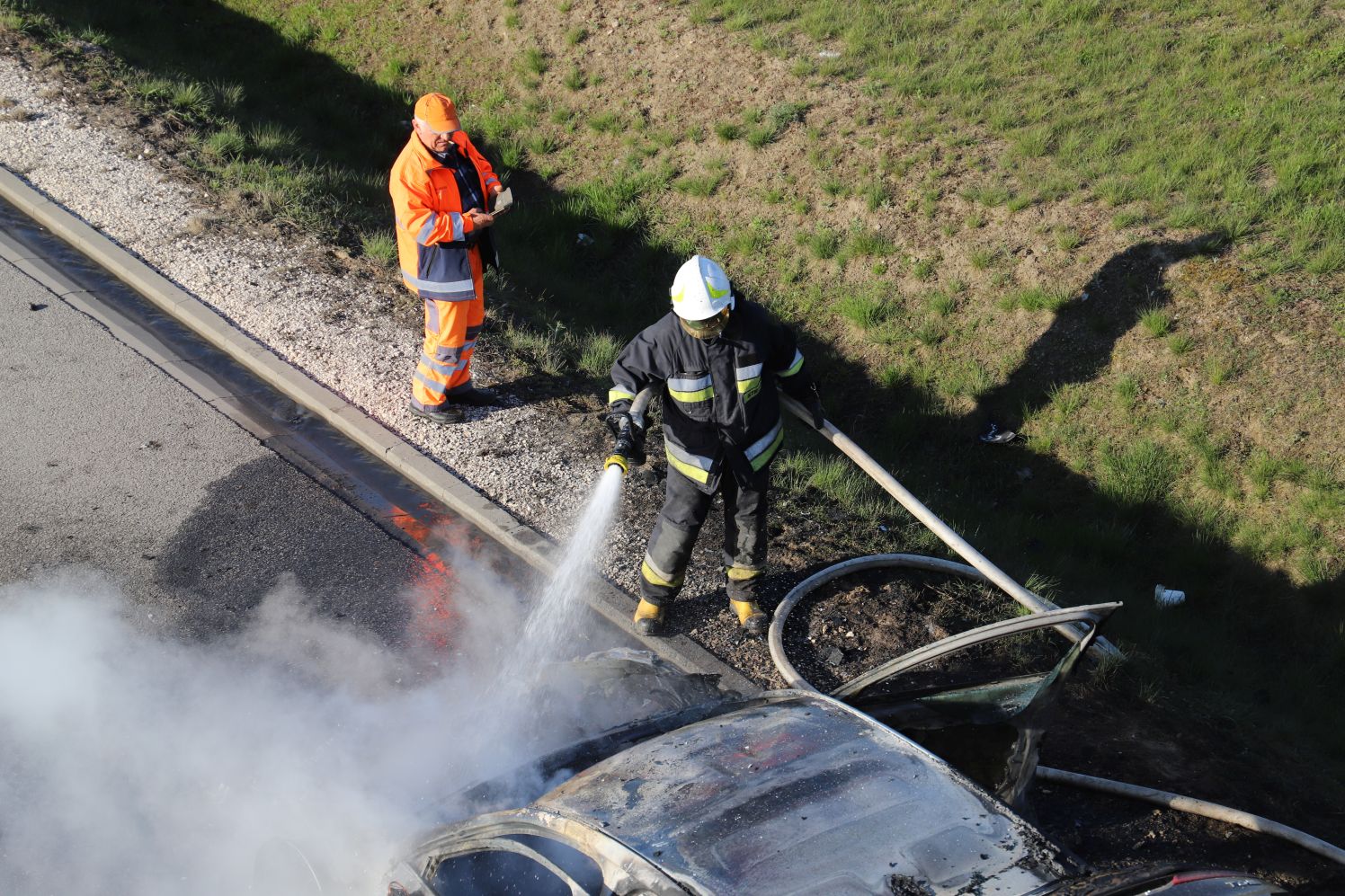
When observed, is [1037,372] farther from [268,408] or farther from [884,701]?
[268,408]

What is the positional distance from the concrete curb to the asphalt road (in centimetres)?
34

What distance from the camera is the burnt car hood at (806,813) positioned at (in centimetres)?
293

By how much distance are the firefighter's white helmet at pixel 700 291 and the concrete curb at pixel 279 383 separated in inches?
72.6

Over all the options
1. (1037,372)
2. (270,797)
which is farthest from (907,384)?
(270,797)

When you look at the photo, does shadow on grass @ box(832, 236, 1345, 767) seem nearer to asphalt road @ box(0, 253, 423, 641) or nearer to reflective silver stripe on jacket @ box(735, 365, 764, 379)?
reflective silver stripe on jacket @ box(735, 365, 764, 379)

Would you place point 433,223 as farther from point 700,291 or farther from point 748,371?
point 748,371

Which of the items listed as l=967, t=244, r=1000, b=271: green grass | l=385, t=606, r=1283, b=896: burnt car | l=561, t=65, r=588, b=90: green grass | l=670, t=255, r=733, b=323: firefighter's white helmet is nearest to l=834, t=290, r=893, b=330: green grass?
l=967, t=244, r=1000, b=271: green grass

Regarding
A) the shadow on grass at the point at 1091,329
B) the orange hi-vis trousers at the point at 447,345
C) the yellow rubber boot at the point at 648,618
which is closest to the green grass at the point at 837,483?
the yellow rubber boot at the point at 648,618

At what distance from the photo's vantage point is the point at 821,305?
29.9ft

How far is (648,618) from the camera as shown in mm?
5711

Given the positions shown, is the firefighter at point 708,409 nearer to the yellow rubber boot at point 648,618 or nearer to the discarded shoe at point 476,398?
the yellow rubber boot at point 648,618

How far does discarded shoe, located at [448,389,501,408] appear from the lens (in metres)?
7.17

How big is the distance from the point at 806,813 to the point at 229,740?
9.86 feet

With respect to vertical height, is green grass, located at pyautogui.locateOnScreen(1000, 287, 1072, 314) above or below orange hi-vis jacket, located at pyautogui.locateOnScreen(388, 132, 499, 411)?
above
